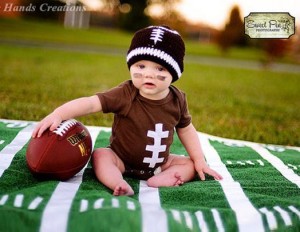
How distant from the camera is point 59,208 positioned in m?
Answer: 1.64

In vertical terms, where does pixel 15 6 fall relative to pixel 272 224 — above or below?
above

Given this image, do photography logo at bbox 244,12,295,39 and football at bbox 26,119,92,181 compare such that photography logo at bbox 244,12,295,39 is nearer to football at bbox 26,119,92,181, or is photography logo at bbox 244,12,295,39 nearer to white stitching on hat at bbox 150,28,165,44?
white stitching on hat at bbox 150,28,165,44

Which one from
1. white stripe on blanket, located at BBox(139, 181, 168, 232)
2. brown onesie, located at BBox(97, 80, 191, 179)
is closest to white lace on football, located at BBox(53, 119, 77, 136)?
brown onesie, located at BBox(97, 80, 191, 179)

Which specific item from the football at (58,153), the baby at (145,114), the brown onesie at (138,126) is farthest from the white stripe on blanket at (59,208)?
the brown onesie at (138,126)

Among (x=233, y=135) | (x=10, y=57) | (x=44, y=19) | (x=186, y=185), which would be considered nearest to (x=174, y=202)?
(x=186, y=185)

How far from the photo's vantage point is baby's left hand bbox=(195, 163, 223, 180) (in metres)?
2.28

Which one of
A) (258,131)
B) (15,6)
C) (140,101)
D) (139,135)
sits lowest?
(258,131)

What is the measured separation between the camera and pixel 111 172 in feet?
6.70

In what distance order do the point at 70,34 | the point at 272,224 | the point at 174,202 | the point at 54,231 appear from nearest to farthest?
the point at 54,231, the point at 272,224, the point at 174,202, the point at 70,34

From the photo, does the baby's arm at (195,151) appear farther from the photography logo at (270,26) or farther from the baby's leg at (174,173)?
the photography logo at (270,26)

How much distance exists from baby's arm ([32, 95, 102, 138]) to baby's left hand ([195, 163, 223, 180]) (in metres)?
0.59

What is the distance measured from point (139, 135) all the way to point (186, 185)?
324mm

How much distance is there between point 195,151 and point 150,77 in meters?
0.51

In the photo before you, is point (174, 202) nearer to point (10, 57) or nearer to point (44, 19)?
point (10, 57)
